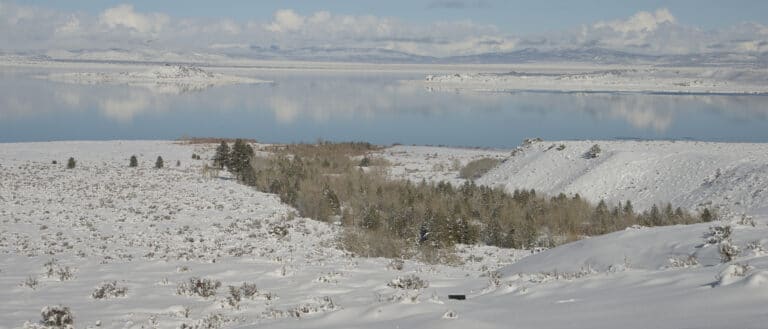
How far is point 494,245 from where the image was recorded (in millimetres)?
20703

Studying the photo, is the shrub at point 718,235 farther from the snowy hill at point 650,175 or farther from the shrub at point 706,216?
the snowy hill at point 650,175

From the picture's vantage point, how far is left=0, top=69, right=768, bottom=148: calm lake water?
70.7 meters

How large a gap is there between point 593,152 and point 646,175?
136 inches

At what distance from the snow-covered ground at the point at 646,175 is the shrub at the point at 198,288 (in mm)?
16823

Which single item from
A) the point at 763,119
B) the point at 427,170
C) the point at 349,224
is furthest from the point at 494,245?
the point at 763,119

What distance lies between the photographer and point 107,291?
11250mm

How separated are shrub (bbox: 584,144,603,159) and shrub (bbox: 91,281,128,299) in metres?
24.3

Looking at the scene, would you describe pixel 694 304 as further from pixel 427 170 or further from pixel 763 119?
pixel 763 119

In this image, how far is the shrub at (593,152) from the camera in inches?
1217

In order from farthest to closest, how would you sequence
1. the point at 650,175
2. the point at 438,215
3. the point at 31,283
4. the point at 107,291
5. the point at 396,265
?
1. the point at 650,175
2. the point at 438,215
3. the point at 396,265
4. the point at 31,283
5. the point at 107,291

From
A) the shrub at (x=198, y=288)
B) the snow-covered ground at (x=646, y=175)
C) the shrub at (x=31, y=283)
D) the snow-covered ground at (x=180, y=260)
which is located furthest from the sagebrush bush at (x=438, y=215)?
the shrub at (x=31, y=283)

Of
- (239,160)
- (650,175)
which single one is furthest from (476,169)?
(239,160)

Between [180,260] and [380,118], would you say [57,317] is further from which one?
[380,118]

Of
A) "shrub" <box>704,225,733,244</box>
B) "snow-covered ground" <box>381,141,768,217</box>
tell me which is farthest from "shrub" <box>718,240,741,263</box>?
"snow-covered ground" <box>381,141,768,217</box>
